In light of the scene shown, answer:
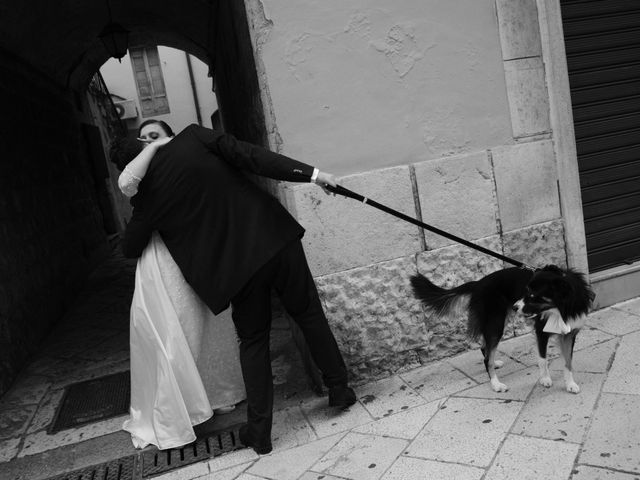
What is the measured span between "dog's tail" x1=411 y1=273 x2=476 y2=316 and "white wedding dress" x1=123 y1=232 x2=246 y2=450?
49.0 inches

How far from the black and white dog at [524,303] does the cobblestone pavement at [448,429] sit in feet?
0.67

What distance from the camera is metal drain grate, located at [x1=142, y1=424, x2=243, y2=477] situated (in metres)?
2.94

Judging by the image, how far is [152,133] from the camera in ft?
9.80

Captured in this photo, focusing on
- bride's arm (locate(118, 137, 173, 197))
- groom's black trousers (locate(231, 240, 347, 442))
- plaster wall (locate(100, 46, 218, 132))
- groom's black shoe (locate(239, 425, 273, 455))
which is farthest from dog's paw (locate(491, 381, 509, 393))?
plaster wall (locate(100, 46, 218, 132))

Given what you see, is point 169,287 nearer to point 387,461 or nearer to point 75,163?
point 387,461

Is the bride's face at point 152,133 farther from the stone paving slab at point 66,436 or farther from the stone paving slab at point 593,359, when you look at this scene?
the stone paving slab at point 593,359

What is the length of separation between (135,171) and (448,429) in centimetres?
208

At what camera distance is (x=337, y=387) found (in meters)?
3.09

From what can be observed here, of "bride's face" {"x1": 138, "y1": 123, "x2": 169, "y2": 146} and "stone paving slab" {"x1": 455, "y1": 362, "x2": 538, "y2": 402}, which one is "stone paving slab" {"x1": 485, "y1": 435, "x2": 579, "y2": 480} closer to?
"stone paving slab" {"x1": 455, "y1": 362, "x2": 538, "y2": 402}

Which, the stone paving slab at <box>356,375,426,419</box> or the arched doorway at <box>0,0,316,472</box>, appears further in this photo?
the arched doorway at <box>0,0,316,472</box>

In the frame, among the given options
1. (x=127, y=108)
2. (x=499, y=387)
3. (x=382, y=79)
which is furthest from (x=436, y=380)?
(x=127, y=108)

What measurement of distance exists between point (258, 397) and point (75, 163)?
26.0ft

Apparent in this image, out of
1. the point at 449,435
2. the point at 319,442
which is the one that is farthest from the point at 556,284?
the point at 319,442

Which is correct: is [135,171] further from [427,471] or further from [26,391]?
[26,391]
